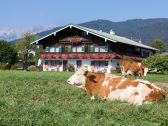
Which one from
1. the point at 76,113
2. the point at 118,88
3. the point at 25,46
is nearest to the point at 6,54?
the point at 25,46

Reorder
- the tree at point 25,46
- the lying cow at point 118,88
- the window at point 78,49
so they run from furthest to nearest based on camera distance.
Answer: the tree at point 25,46
the window at point 78,49
the lying cow at point 118,88

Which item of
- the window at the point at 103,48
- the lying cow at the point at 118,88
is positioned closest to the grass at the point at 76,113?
the lying cow at the point at 118,88

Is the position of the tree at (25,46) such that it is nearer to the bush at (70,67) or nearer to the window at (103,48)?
the bush at (70,67)

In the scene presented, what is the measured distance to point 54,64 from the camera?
74000 millimetres

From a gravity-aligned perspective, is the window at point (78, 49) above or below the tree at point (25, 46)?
below

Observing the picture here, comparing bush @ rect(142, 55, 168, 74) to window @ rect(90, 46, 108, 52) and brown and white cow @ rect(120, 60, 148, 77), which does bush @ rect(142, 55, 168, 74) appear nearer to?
brown and white cow @ rect(120, 60, 148, 77)

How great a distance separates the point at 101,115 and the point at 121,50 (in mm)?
64425

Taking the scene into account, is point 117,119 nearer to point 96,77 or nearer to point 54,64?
point 96,77

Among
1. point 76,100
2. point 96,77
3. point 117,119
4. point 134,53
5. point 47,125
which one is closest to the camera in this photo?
Result: point 47,125

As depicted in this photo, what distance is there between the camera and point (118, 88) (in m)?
14.1

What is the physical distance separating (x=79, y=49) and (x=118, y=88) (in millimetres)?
58556

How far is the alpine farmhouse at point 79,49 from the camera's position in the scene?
228 ft

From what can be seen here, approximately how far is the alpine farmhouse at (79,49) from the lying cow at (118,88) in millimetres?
52067

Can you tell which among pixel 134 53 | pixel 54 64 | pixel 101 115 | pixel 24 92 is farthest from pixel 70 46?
pixel 101 115
